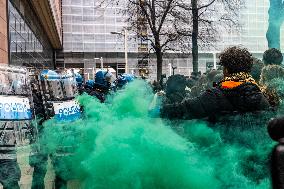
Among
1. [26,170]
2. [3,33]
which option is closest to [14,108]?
[26,170]

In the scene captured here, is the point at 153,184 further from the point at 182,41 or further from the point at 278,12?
the point at 182,41

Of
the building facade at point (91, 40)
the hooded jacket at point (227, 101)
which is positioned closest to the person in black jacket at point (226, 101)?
the hooded jacket at point (227, 101)

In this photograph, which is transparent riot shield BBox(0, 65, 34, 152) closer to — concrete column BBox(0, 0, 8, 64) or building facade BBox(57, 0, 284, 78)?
concrete column BBox(0, 0, 8, 64)

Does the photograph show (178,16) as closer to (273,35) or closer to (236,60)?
(273,35)

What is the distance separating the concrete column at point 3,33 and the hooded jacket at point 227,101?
29.0 ft

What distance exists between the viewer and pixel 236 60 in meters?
3.37

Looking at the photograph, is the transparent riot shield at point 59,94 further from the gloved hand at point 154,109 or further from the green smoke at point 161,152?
the green smoke at point 161,152

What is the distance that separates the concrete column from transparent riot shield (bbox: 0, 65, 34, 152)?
24.2ft

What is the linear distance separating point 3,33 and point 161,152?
409 inches

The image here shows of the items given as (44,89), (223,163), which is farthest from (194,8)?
(223,163)

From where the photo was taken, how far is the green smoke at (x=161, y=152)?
241 cm

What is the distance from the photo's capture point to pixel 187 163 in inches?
96.0

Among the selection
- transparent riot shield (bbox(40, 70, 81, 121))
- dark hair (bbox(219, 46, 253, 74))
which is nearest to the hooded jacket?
dark hair (bbox(219, 46, 253, 74))

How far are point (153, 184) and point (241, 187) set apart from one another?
0.51 metres
